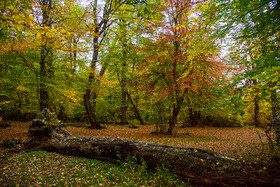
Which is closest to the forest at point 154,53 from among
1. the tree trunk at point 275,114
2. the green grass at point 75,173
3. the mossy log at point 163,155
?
the tree trunk at point 275,114

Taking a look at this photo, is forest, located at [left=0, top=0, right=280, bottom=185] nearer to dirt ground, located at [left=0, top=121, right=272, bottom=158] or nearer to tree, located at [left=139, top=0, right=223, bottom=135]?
tree, located at [left=139, top=0, right=223, bottom=135]

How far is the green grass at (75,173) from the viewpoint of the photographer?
2.97 m

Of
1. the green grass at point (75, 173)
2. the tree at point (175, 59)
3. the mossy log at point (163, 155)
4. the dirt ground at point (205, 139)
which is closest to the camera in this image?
the mossy log at point (163, 155)

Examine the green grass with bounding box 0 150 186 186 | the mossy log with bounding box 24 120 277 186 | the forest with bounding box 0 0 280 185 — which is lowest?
the green grass with bounding box 0 150 186 186

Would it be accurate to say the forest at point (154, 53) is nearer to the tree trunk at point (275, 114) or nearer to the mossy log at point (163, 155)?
the tree trunk at point (275, 114)

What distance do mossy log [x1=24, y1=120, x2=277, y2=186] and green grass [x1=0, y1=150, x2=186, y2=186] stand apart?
0.85ft

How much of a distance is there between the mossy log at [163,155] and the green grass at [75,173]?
259mm

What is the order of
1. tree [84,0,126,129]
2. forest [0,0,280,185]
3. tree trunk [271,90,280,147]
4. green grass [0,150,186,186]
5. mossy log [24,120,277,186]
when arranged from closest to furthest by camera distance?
mossy log [24,120,277,186] < green grass [0,150,186,186] < tree trunk [271,90,280,147] < forest [0,0,280,185] < tree [84,0,126,129]

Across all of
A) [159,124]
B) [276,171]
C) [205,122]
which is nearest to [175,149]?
[276,171]

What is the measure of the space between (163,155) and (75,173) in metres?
2.25

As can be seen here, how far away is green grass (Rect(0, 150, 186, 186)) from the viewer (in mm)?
2967

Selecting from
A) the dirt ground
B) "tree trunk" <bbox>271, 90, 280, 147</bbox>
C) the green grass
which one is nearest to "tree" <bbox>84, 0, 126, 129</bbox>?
the dirt ground

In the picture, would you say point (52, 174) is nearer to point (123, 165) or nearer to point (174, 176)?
point (123, 165)

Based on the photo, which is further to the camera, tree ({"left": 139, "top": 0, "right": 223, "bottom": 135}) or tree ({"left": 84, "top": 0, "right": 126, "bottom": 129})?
tree ({"left": 84, "top": 0, "right": 126, "bottom": 129})
